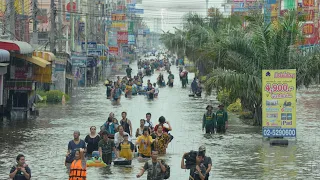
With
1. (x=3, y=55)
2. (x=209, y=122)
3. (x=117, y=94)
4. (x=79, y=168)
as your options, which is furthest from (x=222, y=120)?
(x=117, y=94)

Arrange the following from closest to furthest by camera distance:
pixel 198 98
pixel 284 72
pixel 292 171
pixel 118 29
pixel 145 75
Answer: pixel 292 171, pixel 284 72, pixel 198 98, pixel 145 75, pixel 118 29

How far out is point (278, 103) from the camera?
28250 millimetres

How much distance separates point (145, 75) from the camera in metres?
99.1

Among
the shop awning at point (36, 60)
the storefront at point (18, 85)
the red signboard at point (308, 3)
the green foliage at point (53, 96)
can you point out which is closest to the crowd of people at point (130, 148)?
the shop awning at point (36, 60)

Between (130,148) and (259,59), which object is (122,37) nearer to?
(259,59)

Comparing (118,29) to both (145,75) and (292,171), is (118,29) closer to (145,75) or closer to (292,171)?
(145,75)

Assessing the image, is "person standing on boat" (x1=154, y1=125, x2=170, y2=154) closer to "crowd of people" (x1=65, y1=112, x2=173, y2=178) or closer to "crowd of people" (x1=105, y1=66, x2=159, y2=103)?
"crowd of people" (x1=65, y1=112, x2=173, y2=178)

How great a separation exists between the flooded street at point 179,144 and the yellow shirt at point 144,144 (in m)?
0.39

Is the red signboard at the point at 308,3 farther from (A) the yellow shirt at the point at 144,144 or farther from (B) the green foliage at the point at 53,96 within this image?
(A) the yellow shirt at the point at 144,144

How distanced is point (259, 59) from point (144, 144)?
1219 centimetres

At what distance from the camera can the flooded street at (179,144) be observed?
21484 mm

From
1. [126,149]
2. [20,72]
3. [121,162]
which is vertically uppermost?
[20,72]

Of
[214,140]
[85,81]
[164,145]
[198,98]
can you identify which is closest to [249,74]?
[214,140]

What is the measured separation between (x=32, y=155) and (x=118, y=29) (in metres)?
91.1
